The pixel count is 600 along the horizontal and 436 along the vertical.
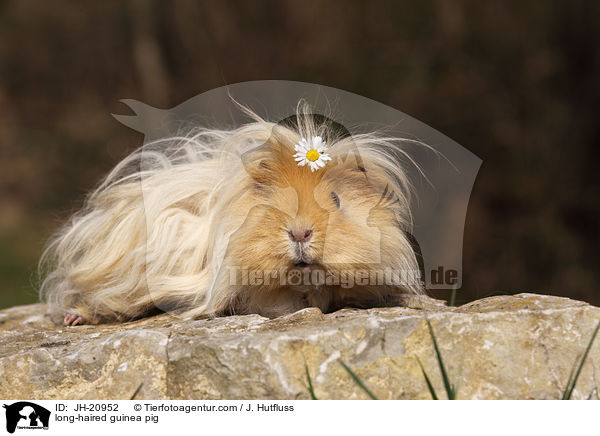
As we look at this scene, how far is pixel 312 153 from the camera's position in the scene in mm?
2338

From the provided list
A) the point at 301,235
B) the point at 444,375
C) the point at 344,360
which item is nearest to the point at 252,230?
the point at 301,235

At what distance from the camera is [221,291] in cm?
245

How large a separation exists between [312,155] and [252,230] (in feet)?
1.04

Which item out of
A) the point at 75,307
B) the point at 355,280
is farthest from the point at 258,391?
the point at 75,307

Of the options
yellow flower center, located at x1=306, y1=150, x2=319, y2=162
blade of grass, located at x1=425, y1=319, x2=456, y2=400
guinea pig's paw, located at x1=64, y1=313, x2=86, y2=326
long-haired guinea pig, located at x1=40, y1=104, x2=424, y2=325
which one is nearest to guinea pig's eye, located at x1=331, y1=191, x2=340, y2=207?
long-haired guinea pig, located at x1=40, y1=104, x2=424, y2=325

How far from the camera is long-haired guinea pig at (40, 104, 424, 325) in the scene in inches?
89.0

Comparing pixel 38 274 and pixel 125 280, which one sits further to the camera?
pixel 38 274

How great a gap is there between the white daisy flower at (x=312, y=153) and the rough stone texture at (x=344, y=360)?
516 millimetres

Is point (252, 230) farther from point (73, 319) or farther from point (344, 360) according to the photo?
point (73, 319)

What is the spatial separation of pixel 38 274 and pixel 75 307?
0.52 meters

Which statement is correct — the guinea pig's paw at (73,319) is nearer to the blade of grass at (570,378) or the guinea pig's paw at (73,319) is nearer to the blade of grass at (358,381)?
the blade of grass at (358,381)

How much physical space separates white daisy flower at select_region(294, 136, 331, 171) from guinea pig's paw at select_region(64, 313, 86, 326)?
1.23 m
